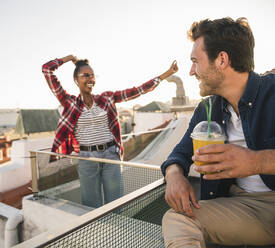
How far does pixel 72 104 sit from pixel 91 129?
0.47 meters

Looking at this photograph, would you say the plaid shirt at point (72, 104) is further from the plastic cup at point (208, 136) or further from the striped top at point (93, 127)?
the plastic cup at point (208, 136)

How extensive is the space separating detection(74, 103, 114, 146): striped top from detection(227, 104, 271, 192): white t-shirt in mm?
1805

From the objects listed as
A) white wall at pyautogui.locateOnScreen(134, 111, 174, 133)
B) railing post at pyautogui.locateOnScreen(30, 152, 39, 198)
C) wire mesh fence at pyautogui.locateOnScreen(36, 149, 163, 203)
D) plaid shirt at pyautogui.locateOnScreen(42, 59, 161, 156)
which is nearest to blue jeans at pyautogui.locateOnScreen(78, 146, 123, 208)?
plaid shirt at pyautogui.locateOnScreen(42, 59, 161, 156)

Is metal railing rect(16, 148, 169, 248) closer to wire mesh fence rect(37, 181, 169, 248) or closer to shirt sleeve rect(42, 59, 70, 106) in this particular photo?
wire mesh fence rect(37, 181, 169, 248)

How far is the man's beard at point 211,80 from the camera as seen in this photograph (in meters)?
1.62

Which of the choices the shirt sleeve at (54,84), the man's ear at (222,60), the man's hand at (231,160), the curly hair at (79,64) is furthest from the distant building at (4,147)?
the man's hand at (231,160)

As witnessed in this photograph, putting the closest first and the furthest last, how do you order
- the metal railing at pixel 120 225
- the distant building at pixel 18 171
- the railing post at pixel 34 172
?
A: the metal railing at pixel 120 225 < the railing post at pixel 34 172 < the distant building at pixel 18 171

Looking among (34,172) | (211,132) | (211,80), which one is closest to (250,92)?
(211,80)

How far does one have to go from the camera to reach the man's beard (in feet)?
5.31

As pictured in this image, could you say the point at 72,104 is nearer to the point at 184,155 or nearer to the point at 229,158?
the point at 184,155

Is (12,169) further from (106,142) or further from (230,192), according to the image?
(230,192)

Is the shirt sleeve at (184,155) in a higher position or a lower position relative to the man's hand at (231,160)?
lower

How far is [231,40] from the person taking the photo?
162cm

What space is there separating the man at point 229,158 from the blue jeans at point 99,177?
1450 mm
